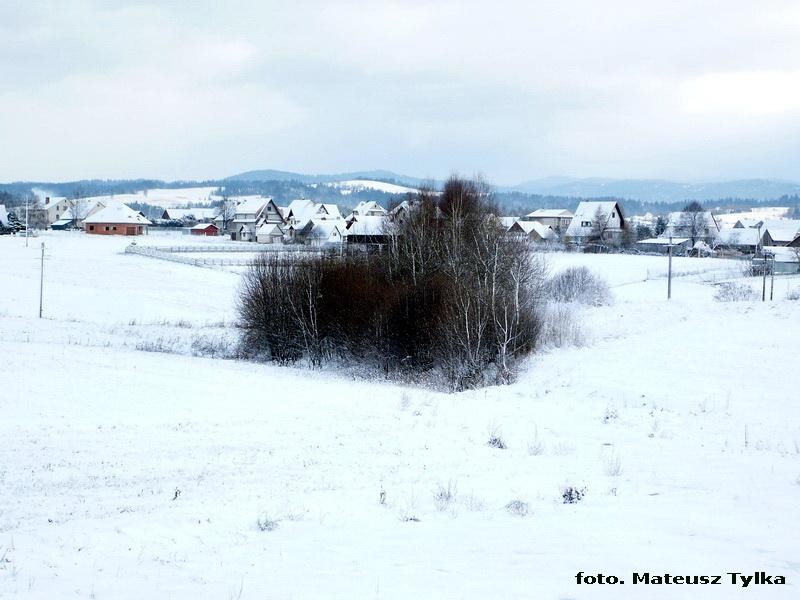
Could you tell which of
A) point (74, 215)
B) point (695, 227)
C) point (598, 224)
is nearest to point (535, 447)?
point (598, 224)

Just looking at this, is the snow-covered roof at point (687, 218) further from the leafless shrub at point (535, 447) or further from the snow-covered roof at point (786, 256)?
the leafless shrub at point (535, 447)

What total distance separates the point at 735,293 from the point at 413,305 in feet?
111

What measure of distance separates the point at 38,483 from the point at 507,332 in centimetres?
2007

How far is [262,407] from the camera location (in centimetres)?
2130

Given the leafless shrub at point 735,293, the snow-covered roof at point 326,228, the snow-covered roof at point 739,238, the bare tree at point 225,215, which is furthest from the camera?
the bare tree at point 225,215

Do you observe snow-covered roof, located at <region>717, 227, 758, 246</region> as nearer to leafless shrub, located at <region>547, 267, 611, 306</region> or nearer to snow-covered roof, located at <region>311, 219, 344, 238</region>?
snow-covered roof, located at <region>311, 219, 344, 238</region>

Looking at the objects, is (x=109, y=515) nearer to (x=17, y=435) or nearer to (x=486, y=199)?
(x=17, y=435)

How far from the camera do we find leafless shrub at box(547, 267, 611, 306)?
55.1m

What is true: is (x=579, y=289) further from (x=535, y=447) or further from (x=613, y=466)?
(x=613, y=466)

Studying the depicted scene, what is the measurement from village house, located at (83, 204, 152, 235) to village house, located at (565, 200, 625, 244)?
7262 centimetres

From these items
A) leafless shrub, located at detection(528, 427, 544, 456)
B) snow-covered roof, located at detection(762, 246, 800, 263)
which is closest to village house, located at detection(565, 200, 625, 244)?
snow-covered roof, located at detection(762, 246, 800, 263)

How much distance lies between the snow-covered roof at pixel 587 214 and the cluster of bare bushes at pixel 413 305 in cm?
8154

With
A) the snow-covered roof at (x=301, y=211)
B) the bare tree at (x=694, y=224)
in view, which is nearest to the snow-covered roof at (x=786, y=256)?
the bare tree at (x=694, y=224)

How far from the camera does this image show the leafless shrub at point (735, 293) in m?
55.3
